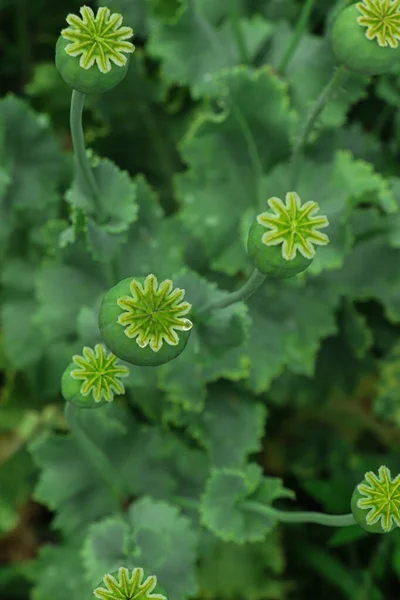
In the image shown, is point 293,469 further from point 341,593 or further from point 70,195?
point 70,195

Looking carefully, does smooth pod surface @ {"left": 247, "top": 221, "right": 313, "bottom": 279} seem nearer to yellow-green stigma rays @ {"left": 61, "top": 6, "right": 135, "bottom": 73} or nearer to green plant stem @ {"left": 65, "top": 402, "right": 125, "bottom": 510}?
yellow-green stigma rays @ {"left": 61, "top": 6, "right": 135, "bottom": 73}

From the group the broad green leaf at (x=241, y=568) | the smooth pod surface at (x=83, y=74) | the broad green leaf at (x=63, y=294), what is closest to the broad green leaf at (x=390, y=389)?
the broad green leaf at (x=241, y=568)

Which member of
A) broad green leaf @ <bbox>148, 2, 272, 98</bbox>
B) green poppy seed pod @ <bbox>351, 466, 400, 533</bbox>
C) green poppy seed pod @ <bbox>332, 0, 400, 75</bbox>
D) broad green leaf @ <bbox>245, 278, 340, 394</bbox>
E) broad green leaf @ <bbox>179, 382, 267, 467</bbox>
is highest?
broad green leaf @ <bbox>148, 2, 272, 98</bbox>

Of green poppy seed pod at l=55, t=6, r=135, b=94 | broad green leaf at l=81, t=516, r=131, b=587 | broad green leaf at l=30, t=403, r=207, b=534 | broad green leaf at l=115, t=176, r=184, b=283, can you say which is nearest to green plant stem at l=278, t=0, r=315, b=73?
broad green leaf at l=115, t=176, r=184, b=283

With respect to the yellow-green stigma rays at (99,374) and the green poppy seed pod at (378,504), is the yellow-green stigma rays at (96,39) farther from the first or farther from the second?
the green poppy seed pod at (378,504)

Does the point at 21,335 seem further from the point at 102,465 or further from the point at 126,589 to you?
the point at 126,589

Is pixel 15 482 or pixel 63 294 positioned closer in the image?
pixel 63 294

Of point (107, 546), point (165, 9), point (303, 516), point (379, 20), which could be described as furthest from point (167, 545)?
point (165, 9)
